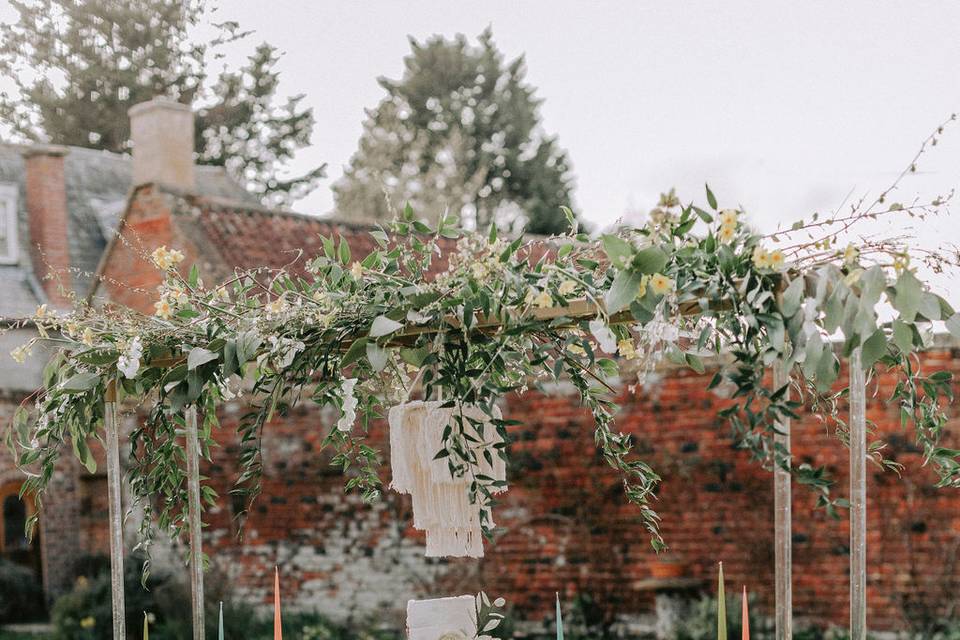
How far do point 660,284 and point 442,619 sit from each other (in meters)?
1.04

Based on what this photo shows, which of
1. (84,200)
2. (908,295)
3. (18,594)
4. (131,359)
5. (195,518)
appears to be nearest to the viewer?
(908,295)

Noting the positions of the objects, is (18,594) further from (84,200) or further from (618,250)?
(618,250)

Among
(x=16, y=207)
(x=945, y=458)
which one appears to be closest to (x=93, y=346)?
(x=945, y=458)

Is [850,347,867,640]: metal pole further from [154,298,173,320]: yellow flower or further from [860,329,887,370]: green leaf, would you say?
[154,298,173,320]: yellow flower

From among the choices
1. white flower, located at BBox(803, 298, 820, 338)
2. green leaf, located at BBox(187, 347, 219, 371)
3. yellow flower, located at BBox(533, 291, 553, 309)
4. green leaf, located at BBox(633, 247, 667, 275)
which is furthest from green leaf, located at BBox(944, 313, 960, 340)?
green leaf, located at BBox(187, 347, 219, 371)

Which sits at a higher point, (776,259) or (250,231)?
(250,231)

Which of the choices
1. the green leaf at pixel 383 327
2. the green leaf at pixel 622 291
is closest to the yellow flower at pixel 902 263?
the green leaf at pixel 622 291

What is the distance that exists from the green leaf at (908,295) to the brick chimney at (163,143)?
11344 millimetres

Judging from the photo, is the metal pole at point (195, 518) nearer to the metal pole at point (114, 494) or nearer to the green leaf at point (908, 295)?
the metal pole at point (114, 494)

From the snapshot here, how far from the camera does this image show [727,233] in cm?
222

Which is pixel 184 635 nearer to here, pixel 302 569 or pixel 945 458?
pixel 302 569

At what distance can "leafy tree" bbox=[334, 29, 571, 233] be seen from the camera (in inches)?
969

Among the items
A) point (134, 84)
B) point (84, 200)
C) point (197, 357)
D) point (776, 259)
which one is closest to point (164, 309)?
point (197, 357)

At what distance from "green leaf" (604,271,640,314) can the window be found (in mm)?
12721
